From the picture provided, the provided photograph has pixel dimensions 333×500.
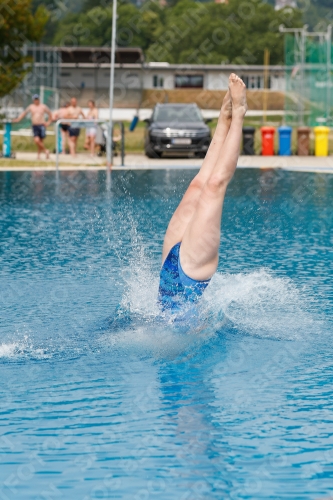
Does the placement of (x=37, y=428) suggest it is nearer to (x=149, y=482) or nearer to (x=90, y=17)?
(x=149, y=482)

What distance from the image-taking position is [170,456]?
16.0 ft

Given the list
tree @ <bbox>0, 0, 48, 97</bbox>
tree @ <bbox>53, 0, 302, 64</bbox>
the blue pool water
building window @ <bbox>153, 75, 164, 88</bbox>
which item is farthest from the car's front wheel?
tree @ <bbox>53, 0, 302, 64</bbox>

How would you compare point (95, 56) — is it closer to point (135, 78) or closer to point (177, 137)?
point (135, 78)

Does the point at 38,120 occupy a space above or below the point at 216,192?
above

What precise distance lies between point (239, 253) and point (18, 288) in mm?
3076

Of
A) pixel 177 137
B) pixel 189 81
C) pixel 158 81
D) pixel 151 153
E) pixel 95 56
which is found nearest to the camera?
pixel 177 137

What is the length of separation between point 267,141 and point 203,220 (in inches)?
830

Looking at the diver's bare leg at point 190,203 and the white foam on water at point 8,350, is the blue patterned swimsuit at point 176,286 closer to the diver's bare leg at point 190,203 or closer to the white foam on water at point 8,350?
the diver's bare leg at point 190,203

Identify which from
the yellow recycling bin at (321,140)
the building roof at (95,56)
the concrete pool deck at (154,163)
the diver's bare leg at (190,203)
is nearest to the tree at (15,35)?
the concrete pool deck at (154,163)

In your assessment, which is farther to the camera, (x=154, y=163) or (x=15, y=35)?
(x=15, y=35)

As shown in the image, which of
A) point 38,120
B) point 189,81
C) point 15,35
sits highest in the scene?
point 189,81

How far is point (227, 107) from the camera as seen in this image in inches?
248

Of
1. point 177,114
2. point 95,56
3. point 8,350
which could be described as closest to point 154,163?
point 177,114

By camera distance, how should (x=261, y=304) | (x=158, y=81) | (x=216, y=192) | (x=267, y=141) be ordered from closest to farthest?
(x=216, y=192) → (x=261, y=304) → (x=267, y=141) → (x=158, y=81)
